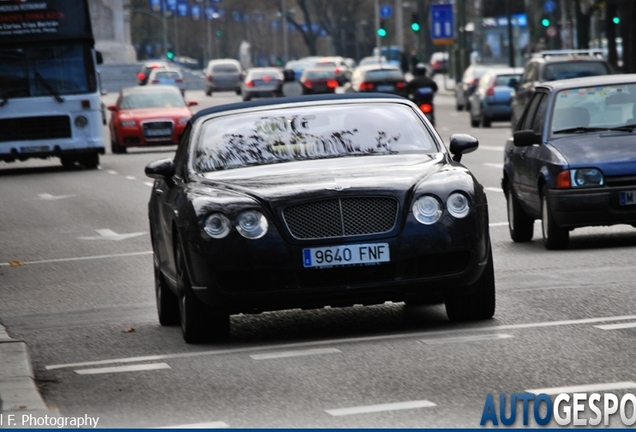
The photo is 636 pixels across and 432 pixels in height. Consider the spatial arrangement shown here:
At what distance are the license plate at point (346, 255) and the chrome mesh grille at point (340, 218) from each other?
73 millimetres

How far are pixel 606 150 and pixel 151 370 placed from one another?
6578 millimetres

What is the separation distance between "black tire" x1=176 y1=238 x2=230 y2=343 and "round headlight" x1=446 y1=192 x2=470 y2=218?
4.57 feet

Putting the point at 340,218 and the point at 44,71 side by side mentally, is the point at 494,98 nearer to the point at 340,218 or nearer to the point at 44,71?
the point at 44,71

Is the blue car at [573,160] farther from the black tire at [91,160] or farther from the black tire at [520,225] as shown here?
the black tire at [91,160]

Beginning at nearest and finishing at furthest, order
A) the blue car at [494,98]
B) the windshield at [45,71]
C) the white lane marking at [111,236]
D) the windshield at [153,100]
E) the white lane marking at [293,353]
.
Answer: the white lane marking at [293,353] < the white lane marking at [111,236] < the windshield at [45,71] < the windshield at [153,100] < the blue car at [494,98]

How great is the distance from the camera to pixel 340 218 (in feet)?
31.8

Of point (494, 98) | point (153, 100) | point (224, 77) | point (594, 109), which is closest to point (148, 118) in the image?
point (153, 100)

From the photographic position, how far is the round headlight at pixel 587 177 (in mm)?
14508

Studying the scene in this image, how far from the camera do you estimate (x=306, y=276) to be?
382 inches

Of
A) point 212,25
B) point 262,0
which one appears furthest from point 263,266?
point 212,25

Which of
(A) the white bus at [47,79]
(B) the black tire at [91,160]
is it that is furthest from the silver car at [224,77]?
(A) the white bus at [47,79]

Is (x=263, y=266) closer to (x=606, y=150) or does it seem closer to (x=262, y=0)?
(x=606, y=150)

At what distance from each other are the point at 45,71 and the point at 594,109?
18.3 m

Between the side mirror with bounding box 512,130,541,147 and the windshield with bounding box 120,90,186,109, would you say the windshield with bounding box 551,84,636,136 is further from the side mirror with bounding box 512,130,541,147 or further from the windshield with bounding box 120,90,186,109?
the windshield with bounding box 120,90,186,109
